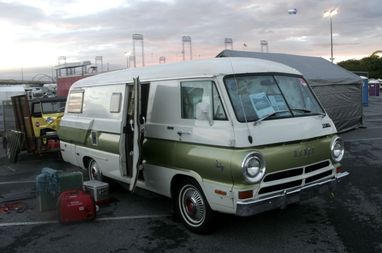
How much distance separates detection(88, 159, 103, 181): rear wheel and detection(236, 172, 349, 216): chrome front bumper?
150 inches

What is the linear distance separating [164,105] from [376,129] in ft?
43.4

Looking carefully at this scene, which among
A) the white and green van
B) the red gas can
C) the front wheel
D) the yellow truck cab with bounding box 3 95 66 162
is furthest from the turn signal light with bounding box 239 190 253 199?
the yellow truck cab with bounding box 3 95 66 162

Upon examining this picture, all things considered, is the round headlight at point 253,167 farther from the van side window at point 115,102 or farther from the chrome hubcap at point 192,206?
the van side window at point 115,102

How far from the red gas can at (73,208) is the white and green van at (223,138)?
752mm

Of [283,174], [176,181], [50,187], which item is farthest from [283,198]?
[50,187]

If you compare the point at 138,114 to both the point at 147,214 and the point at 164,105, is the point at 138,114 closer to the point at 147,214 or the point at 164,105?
the point at 164,105

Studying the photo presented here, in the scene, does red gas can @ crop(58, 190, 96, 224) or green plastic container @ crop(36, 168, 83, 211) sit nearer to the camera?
red gas can @ crop(58, 190, 96, 224)

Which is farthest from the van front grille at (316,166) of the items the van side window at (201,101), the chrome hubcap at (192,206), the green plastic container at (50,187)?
the green plastic container at (50,187)

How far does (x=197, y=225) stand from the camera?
19.2 ft

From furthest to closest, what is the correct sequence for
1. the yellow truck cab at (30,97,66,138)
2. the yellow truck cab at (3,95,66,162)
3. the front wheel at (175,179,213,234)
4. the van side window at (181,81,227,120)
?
the yellow truck cab at (30,97,66,138)
the yellow truck cab at (3,95,66,162)
the front wheel at (175,179,213,234)
the van side window at (181,81,227,120)

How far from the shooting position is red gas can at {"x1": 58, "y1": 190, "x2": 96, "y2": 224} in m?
6.58

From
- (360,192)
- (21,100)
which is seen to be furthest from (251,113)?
(21,100)

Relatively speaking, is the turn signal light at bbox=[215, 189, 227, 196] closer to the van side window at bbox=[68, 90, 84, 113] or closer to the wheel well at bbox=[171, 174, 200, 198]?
the wheel well at bbox=[171, 174, 200, 198]

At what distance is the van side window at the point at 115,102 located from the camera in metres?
7.24
